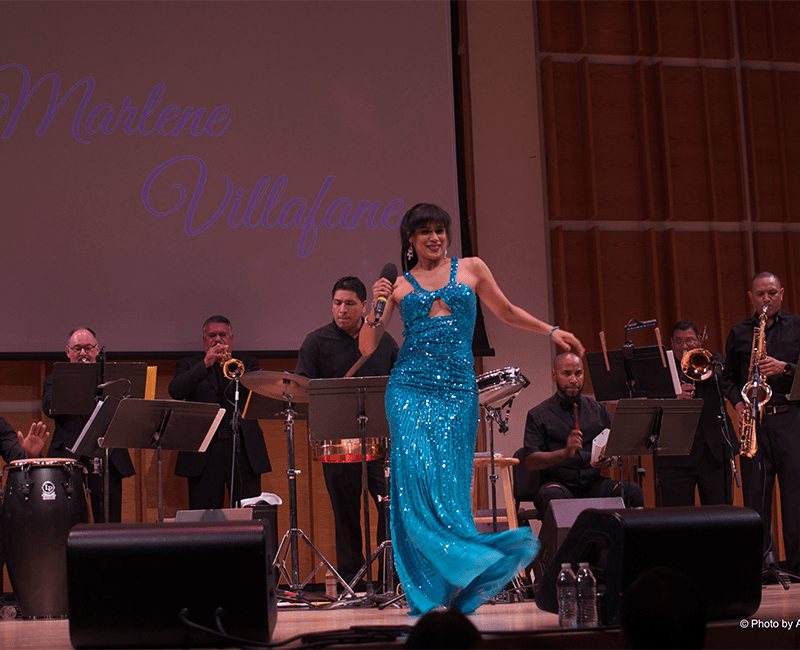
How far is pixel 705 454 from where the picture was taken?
6113mm

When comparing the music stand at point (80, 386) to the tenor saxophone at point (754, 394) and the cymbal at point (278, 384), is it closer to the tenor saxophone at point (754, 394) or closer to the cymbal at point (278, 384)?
the cymbal at point (278, 384)

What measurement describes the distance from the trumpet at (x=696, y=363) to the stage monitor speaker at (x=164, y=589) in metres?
4.03

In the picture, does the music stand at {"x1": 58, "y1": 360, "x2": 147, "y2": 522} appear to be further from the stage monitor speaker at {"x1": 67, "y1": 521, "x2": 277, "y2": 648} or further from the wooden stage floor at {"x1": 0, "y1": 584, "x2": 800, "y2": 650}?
the stage monitor speaker at {"x1": 67, "y1": 521, "x2": 277, "y2": 648}

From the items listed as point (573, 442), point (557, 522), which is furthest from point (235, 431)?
point (557, 522)

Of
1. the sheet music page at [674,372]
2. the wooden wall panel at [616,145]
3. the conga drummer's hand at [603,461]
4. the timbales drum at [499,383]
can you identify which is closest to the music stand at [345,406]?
the timbales drum at [499,383]

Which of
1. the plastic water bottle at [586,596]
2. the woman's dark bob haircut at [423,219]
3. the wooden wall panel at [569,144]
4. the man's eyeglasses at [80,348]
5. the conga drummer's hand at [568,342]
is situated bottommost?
the plastic water bottle at [586,596]

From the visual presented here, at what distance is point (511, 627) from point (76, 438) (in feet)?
12.0

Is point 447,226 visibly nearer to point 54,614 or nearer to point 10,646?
point 10,646

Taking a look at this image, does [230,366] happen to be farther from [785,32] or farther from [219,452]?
[785,32]

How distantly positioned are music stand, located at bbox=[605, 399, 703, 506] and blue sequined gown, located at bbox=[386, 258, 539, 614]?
1.64 m

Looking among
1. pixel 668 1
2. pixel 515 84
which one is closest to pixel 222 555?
pixel 515 84

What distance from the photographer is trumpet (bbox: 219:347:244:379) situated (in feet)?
18.9

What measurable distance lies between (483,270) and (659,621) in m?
2.01

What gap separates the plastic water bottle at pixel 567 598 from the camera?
2986 mm
